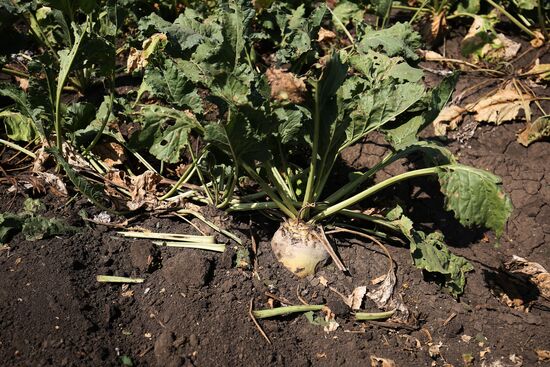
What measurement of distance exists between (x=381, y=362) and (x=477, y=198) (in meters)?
0.87

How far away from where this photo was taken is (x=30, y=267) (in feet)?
8.49

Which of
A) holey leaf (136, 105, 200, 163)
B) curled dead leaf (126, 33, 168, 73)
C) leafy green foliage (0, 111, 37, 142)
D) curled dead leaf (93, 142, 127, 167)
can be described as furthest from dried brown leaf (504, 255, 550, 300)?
leafy green foliage (0, 111, 37, 142)

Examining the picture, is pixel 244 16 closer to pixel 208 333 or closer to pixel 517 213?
pixel 208 333

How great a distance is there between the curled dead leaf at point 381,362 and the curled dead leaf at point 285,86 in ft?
4.10

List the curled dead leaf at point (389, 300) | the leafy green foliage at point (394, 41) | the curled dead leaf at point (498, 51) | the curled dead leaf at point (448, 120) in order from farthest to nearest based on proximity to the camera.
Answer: the curled dead leaf at point (498, 51) < the curled dead leaf at point (448, 120) < the leafy green foliage at point (394, 41) < the curled dead leaf at point (389, 300)

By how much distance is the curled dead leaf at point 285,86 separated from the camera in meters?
2.55

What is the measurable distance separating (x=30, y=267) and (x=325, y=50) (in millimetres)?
2594

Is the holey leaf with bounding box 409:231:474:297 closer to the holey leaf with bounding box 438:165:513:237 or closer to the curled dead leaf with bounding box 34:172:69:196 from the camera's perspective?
the holey leaf with bounding box 438:165:513:237

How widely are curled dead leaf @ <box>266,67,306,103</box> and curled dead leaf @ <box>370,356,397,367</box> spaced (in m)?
1.25

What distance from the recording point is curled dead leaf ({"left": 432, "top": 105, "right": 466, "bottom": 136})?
3.86 m

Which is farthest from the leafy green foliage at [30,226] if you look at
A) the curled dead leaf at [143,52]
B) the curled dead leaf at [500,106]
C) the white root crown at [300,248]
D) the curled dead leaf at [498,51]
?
the curled dead leaf at [498,51]

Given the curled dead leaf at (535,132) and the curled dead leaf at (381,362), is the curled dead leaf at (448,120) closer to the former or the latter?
the curled dead leaf at (535,132)

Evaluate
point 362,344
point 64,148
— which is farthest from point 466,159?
point 64,148

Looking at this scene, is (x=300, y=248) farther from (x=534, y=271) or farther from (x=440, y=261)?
(x=534, y=271)
